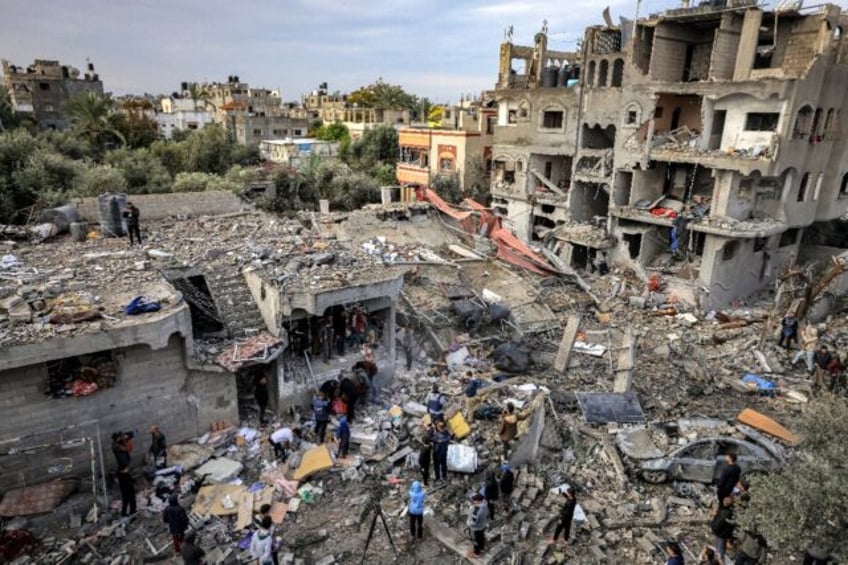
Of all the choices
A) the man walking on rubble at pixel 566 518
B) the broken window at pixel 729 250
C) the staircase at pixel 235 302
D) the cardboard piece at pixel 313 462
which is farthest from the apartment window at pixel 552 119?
the man walking on rubble at pixel 566 518

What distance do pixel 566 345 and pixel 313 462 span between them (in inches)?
362

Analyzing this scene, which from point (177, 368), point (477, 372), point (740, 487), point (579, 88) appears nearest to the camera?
point (740, 487)

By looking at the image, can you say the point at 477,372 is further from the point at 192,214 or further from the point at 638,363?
the point at 192,214

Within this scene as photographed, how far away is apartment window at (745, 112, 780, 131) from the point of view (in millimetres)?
22438

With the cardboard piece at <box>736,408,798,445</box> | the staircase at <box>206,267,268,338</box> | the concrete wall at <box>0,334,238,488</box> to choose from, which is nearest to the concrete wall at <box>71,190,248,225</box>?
the staircase at <box>206,267,268,338</box>

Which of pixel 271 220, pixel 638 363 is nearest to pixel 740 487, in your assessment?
pixel 638 363

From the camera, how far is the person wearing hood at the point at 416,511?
9.32 meters

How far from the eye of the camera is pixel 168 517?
29.5 feet

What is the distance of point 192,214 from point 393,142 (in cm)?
3231

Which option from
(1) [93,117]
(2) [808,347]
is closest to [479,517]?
(2) [808,347]

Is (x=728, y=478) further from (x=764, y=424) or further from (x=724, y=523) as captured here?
(x=764, y=424)

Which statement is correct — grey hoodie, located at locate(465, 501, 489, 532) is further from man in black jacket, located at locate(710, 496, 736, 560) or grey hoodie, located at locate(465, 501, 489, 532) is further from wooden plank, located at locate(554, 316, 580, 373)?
wooden plank, located at locate(554, 316, 580, 373)

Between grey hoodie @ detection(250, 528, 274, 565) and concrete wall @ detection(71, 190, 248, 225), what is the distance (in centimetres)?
1475

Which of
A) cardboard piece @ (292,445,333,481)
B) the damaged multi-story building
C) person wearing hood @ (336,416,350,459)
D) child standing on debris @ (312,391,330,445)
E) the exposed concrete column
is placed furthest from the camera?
the damaged multi-story building
